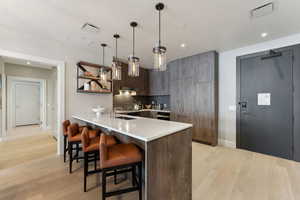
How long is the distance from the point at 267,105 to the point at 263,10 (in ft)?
6.86

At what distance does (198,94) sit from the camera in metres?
3.85

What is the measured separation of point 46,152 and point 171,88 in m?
4.00

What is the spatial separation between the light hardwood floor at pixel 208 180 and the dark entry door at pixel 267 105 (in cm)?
38

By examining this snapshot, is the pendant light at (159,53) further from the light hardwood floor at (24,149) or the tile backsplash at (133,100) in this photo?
the light hardwood floor at (24,149)

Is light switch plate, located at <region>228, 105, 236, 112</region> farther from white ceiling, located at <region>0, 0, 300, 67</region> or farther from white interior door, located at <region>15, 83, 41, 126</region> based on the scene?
white interior door, located at <region>15, 83, 41, 126</region>

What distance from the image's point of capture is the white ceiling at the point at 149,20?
188cm

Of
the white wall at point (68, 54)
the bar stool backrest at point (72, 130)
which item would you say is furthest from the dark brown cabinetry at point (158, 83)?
the bar stool backrest at point (72, 130)

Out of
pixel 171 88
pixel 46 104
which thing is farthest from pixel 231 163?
pixel 46 104

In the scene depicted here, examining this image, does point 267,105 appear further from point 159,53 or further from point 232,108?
point 159,53

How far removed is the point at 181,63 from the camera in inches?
169

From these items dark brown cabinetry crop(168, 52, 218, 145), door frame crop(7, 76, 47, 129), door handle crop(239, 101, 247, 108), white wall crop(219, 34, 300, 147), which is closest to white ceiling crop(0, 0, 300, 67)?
white wall crop(219, 34, 300, 147)

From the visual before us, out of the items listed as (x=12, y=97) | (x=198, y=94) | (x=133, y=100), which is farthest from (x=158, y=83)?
(x=12, y=97)

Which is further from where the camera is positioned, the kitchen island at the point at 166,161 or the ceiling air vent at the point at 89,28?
the ceiling air vent at the point at 89,28

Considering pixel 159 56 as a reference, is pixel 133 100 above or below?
below
